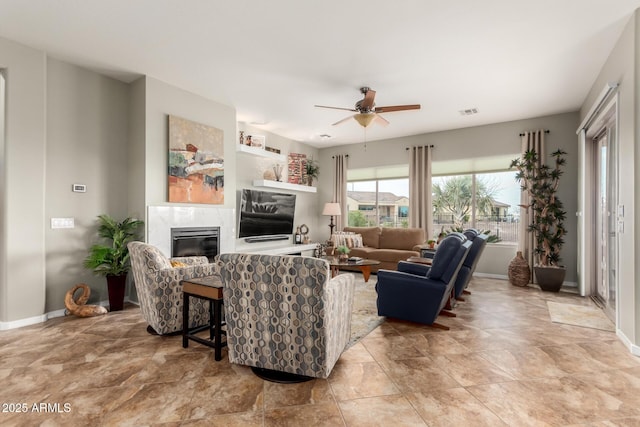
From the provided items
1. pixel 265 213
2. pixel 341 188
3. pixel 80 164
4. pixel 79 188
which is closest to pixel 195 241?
pixel 79 188

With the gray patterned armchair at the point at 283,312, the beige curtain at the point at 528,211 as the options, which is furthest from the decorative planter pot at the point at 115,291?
the beige curtain at the point at 528,211

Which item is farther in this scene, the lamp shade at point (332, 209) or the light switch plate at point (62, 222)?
the lamp shade at point (332, 209)

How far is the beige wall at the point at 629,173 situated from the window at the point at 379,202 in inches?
166

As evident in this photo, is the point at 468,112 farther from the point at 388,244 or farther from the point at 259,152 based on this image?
the point at 259,152

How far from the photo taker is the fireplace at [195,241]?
453 cm

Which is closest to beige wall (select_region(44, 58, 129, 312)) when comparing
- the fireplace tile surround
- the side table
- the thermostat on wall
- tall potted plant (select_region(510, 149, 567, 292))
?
the thermostat on wall

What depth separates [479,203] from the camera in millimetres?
6488

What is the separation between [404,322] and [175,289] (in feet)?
7.83

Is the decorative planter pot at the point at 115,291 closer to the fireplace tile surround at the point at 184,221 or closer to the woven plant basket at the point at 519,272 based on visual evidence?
the fireplace tile surround at the point at 184,221

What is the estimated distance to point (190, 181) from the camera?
4.68 meters

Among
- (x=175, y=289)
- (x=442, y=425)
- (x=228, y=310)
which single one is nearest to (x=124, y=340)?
(x=175, y=289)

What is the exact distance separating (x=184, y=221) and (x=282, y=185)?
245 cm

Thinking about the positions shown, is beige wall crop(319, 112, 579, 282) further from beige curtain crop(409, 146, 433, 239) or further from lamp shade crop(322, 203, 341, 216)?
lamp shade crop(322, 203, 341, 216)

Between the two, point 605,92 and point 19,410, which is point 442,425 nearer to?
point 19,410
